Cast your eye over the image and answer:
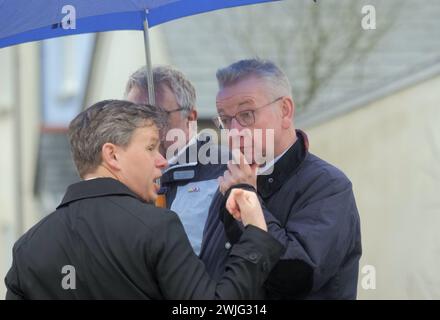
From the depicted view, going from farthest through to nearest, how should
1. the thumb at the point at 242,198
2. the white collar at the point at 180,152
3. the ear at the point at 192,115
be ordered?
the ear at the point at 192,115, the white collar at the point at 180,152, the thumb at the point at 242,198

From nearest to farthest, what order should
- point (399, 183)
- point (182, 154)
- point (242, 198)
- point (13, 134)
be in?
point (242, 198)
point (182, 154)
point (399, 183)
point (13, 134)

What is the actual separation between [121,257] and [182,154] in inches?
33.7

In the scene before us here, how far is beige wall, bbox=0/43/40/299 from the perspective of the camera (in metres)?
17.8

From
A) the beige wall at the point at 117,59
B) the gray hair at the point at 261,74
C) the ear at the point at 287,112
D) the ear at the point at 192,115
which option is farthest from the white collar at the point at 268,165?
the beige wall at the point at 117,59

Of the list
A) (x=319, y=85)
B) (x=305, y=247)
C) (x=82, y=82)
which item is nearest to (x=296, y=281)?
(x=305, y=247)

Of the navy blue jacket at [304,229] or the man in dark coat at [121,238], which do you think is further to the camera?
the navy blue jacket at [304,229]

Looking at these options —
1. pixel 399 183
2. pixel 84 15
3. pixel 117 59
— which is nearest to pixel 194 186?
pixel 84 15

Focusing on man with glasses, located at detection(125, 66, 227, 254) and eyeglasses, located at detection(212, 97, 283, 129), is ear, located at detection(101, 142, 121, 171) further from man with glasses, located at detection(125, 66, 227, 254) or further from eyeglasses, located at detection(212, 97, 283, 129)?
eyeglasses, located at detection(212, 97, 283, 129)

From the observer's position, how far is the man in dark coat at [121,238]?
324 cm

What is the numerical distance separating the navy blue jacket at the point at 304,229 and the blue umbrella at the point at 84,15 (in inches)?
28.1

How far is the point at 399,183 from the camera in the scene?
732 centimetres

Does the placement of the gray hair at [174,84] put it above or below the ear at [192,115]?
above

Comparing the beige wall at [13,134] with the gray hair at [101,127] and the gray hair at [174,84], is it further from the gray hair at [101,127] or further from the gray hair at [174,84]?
the gray hair at [101,127]

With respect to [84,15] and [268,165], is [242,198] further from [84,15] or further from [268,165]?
[84,15]
